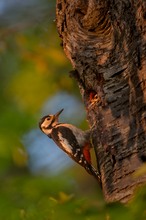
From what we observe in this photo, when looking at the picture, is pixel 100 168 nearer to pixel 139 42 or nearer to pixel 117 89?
pixel 117 89

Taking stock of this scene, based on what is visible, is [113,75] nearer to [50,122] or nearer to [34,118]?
[34,118]

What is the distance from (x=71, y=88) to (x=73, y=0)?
349cm

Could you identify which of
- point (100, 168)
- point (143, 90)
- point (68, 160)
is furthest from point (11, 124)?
point (68, 160)

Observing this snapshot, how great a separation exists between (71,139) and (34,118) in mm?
4467

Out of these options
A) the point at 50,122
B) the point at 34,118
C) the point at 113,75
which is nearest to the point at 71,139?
the point at 50,122

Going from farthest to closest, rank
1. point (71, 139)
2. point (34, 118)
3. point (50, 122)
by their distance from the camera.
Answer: point (50, 122)
point (71, 139)
point (34, 118)

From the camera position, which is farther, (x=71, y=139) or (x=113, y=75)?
(x=71, y=139)

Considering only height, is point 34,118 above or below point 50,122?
above

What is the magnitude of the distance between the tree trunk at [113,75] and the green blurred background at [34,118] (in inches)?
12.4

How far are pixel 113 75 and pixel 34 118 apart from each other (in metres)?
2.10

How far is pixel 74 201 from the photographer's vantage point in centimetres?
288

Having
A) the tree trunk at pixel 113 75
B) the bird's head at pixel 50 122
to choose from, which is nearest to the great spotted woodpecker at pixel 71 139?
the bird's head at pixel 50 122

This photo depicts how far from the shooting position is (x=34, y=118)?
9.76 feet

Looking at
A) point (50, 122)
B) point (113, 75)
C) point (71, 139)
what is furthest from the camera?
point (50, 122)
